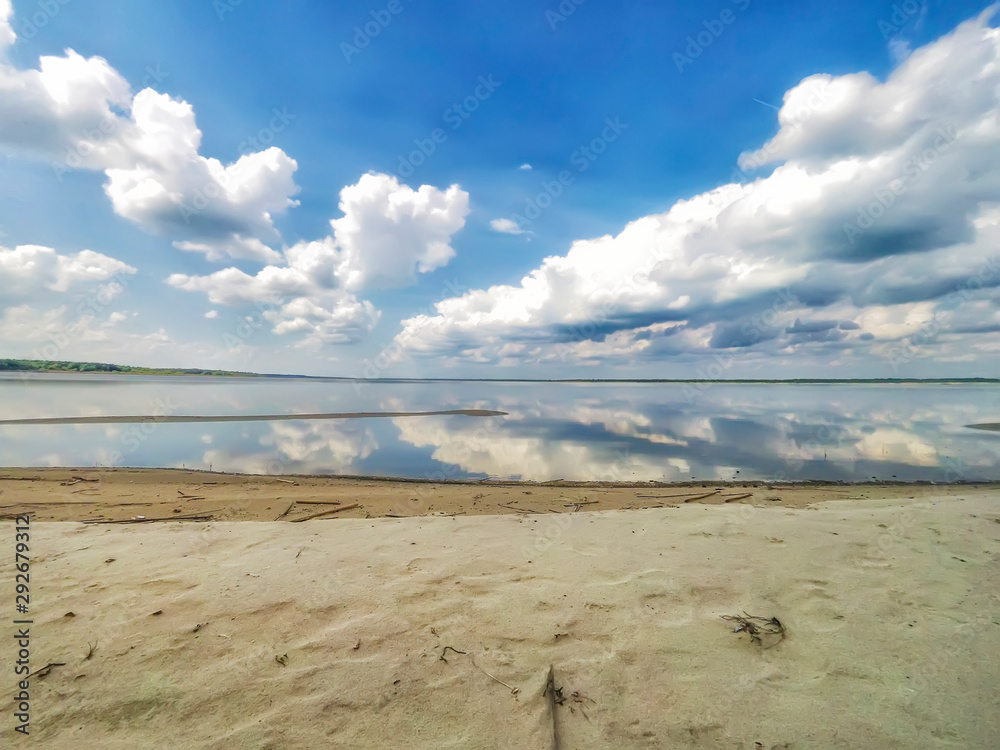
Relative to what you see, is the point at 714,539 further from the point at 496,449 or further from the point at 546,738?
the point at 496,449

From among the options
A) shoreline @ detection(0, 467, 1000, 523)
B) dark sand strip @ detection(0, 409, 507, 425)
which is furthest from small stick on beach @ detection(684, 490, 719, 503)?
dark sand strip @ detection(0, 409, 507, 425)

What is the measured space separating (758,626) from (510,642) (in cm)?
230

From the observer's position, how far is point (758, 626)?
12.4ft

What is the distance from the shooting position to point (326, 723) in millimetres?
2701

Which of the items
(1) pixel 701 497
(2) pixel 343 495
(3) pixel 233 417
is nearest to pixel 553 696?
(2) pixel 343 495

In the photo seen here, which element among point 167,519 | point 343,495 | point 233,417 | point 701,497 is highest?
point 233,417

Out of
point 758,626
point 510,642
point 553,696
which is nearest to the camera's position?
point 553,696

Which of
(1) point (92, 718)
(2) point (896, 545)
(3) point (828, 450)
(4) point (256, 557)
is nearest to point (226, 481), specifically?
(4) point (256, 557)

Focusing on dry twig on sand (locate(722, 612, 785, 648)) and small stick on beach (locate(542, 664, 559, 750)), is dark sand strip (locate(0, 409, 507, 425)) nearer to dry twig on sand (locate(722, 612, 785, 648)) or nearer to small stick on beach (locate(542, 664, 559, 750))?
small stick on beach (locate(542, 664, 559, 750))

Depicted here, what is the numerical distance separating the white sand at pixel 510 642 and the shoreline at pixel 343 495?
8.98ft

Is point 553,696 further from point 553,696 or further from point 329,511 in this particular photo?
point 329,511

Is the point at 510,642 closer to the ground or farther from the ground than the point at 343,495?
farther from the ground

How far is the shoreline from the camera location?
845 cm

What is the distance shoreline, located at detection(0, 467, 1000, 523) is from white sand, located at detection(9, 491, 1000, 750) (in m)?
2.74
